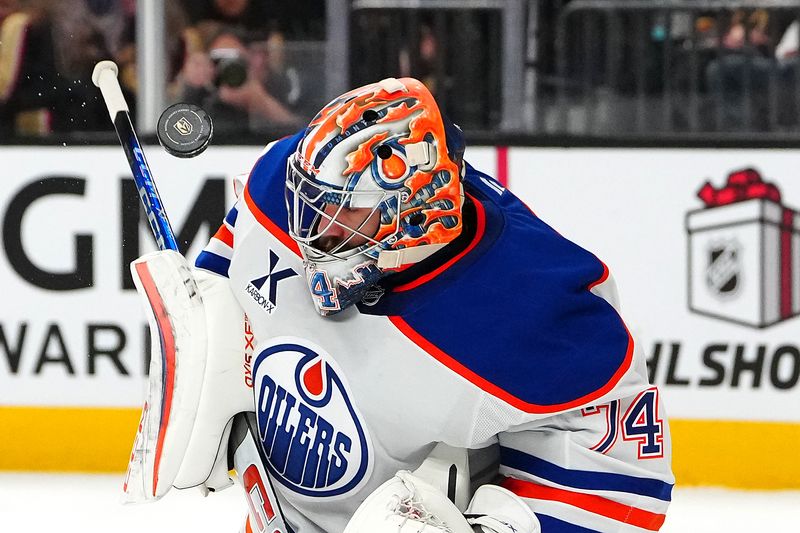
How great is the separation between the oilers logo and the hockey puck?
35cm

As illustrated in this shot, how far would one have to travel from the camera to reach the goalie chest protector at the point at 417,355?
143 cm

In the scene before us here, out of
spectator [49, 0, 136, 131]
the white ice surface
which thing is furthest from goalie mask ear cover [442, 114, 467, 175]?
spectator [49, 0, 136, 131]

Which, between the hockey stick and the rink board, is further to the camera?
the rink board

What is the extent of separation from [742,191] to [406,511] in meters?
2.00

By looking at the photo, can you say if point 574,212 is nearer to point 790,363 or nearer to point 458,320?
point 790,363

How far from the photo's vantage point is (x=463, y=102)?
3.61 metres

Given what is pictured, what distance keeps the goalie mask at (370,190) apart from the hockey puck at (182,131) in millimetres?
332

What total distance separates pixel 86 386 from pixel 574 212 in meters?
1.34

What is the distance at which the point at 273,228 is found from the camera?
1.60 m

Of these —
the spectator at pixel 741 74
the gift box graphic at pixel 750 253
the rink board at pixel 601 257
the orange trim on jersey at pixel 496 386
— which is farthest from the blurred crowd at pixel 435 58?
the orange trim on jersey at pixel 496 386

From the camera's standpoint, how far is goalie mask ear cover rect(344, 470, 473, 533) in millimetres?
1404

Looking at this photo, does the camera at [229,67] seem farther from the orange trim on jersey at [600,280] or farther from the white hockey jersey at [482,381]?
the orange trim on jersey at [600,280]

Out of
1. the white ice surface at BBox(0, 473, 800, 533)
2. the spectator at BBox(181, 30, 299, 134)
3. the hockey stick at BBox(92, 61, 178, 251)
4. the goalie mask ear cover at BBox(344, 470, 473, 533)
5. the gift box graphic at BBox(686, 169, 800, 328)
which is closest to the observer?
the goalie mask ear cover at BBox(344, 470, 473, 533)

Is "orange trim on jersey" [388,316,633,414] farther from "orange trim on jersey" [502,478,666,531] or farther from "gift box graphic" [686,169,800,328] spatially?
"gift box graphic" [686,169,800,328]
